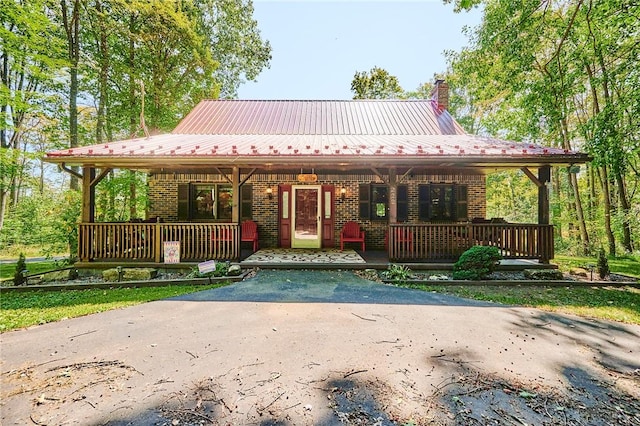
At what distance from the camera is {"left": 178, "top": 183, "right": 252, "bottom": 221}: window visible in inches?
415

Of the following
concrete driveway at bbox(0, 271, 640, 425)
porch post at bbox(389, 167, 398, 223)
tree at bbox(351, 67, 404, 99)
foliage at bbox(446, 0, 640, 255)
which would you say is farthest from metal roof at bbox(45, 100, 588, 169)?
tree at bbox(351, 67, 404, 99)

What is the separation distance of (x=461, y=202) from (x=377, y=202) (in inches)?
120

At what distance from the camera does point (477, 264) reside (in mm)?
6617

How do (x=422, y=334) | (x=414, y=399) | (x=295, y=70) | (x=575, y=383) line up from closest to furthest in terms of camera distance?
(x=414, y=399), (x=575, y=383), (x=422, y=334), (x=295, y=70)

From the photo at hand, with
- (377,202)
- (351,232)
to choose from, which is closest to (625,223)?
(377,202)

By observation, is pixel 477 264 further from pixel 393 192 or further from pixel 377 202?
pixel 377 202

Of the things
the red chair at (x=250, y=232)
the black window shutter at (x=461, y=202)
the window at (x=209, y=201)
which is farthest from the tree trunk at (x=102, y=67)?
the black window shutter at (x=461, y=202)

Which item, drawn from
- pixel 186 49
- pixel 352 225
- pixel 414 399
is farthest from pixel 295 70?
pixel 414 399

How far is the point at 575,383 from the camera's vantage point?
2826mm

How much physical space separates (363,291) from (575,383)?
3.35 m

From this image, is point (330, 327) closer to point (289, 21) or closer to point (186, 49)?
point (289, 21)

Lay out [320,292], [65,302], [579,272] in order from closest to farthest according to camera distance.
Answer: [65,302], [320,292], [579,272]

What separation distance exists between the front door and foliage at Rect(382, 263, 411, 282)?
378cm

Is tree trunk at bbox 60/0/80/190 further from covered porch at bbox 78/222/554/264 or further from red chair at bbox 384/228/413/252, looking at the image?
red chair at bbox 384/228/413/252
